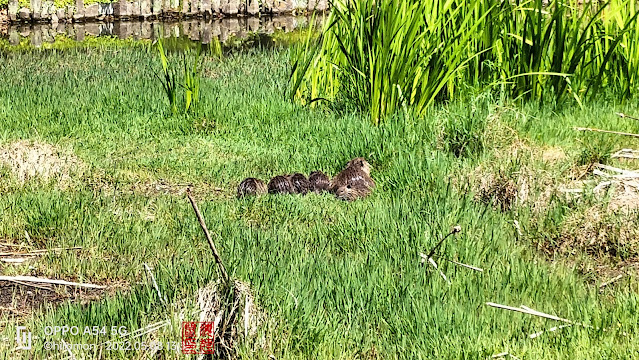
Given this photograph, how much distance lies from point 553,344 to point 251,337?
1.20m

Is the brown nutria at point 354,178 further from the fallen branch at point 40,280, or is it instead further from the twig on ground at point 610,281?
the fallen branch at point 40,280

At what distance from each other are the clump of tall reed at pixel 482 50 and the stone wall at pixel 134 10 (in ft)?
46.1

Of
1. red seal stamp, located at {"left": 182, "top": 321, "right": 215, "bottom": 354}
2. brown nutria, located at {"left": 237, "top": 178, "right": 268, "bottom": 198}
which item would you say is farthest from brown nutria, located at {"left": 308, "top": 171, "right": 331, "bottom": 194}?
red seal stamp, located at {"left": 182, "top": 321, "right": 215, "bottom": 354}

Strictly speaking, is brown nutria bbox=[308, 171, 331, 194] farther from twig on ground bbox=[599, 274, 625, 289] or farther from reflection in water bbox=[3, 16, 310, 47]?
reflection in water bbox=[3, 16, 310, 47]

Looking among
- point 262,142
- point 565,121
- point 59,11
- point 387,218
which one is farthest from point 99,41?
point 387,218

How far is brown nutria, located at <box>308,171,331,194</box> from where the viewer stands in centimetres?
605

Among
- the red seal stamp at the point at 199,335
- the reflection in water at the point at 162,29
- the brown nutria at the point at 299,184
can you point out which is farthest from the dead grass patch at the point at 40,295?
the reflection in water at the point at 162,29

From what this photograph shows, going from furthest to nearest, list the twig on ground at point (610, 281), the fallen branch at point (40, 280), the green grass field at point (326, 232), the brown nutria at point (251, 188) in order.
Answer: the brown nutria at point (251, 188) < the twig on ground at point (610, 281) < the fallen branch at point (40, 280) < the green grass field at point (326, 232)

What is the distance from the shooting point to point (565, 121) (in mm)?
6840

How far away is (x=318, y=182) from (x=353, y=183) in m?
0.30

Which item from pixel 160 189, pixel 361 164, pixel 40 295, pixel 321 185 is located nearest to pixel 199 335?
pixel 40 295

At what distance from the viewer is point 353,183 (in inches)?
232

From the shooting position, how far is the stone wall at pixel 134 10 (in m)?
20.6

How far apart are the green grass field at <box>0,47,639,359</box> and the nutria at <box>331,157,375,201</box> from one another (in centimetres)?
11
